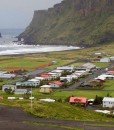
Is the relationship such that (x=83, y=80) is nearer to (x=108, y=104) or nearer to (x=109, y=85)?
(x=109, y=85)

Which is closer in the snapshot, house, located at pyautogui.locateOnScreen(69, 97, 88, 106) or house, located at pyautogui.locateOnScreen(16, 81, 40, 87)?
house, located at pyautogui.locateOnScreen(69, 97, 88, 106)

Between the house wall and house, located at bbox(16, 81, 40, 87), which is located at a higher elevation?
house, located at bbox(16, 81, 40, 87)

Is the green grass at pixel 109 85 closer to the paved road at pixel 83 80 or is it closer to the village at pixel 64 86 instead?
the village at pixel 64 86

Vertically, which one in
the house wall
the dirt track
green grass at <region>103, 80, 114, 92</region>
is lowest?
the house wall

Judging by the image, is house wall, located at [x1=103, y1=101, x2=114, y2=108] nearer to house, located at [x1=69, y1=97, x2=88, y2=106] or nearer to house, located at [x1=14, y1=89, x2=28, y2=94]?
house, located at [x1=69, y1=97, x2=88, y2=106]

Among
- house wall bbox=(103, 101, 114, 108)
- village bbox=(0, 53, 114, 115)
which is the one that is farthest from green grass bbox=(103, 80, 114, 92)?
house wall bbox=(103, 101, 114, 108)

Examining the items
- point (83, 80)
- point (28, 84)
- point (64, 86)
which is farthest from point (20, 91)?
point (83, 80)

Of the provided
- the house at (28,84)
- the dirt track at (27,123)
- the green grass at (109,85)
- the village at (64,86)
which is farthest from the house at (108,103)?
the house at (28,84)
